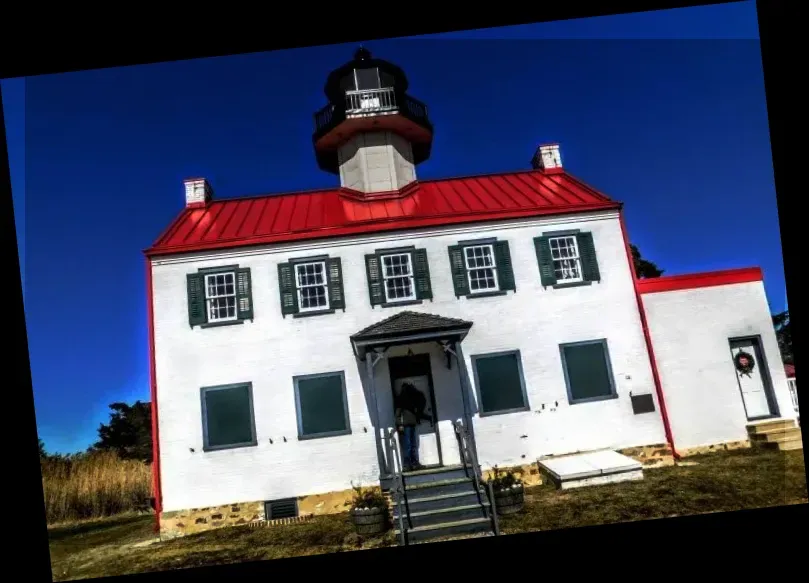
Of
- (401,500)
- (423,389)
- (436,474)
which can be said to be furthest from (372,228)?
(401,500)

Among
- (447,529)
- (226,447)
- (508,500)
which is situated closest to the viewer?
(447,529)

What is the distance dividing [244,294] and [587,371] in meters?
5.96

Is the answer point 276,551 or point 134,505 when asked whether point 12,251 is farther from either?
point 134,505

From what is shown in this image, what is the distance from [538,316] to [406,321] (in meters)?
2.37

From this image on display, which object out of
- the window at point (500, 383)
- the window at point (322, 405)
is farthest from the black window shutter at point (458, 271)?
the window at point (322, 405)

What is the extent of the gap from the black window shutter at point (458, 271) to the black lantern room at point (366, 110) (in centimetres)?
371

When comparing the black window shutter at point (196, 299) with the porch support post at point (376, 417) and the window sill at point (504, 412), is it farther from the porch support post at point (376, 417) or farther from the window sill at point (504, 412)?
the window sill at point (504, 412)

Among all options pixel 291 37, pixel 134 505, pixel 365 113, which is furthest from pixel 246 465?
pixel 365 113

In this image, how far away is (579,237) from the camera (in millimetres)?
10547

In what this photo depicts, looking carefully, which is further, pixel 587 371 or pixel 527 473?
pixel 587 371

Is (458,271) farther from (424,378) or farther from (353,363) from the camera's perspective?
(353,363)

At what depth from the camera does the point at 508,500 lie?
8195 mm

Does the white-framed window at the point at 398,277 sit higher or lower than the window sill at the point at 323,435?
higher

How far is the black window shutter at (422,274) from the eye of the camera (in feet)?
33.3
